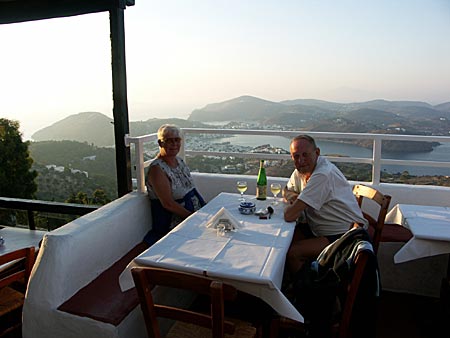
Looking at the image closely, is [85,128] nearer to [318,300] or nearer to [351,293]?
[318,300]

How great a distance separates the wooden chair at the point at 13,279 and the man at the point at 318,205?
157 cm

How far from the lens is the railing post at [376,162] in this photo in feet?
11.4

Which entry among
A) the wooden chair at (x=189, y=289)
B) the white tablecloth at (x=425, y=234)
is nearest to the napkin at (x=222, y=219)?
the wooden chair at (x=189, y=289)

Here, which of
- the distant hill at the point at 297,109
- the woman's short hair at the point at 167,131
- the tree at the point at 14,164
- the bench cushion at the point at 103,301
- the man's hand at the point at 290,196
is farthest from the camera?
the distant hill at the point at 297,109

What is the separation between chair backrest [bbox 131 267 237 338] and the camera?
1.35m

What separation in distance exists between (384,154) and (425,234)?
152 cm

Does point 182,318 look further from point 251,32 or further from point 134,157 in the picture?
point 251,32

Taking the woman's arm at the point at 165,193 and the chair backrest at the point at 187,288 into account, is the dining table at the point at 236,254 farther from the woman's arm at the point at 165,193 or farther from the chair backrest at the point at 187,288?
the woman's arm at the point at 165,193

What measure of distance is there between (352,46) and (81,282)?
206 inches

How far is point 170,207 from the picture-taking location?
2.82 meters

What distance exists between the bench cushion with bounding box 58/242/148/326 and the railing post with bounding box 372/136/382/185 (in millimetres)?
2480

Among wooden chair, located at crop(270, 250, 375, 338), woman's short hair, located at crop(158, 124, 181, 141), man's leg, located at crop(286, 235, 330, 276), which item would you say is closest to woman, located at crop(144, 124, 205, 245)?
woman's short hair, located at crop(158, 124, 181, 141)

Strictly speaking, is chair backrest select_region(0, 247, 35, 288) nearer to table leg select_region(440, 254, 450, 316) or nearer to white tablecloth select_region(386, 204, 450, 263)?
white tablecloth select_region(386, 204, 450, 263)

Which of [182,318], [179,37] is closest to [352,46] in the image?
[179,37]
